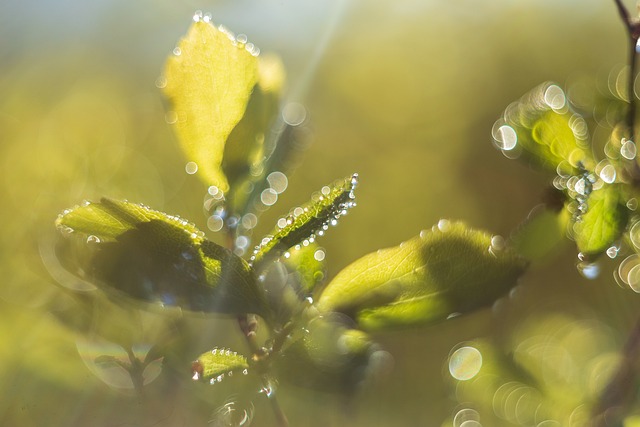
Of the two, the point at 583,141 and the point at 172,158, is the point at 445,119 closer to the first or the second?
the point at 172,158

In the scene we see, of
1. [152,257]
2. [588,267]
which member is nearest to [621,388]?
[588,267]

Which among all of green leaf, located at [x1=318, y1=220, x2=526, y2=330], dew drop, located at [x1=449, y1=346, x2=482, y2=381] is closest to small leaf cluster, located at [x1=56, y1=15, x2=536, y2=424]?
green leaf, located at [x1=318, y1=220, x2=526, y2=330]

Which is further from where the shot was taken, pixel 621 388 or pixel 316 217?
pixel 621 388

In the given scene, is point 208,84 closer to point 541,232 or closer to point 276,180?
point 276,180

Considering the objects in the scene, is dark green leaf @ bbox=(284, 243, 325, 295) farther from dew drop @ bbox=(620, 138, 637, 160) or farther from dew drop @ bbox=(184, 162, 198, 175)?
dew drop @ bbox=(620, 138, 637, 160)

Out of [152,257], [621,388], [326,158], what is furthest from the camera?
[326,158]

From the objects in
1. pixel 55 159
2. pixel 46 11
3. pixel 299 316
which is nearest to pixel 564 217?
pixel 299 316

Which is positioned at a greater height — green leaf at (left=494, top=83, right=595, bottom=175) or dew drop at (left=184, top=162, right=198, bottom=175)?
green leaf at (left=494, top=83, right=595, bottom=175)
